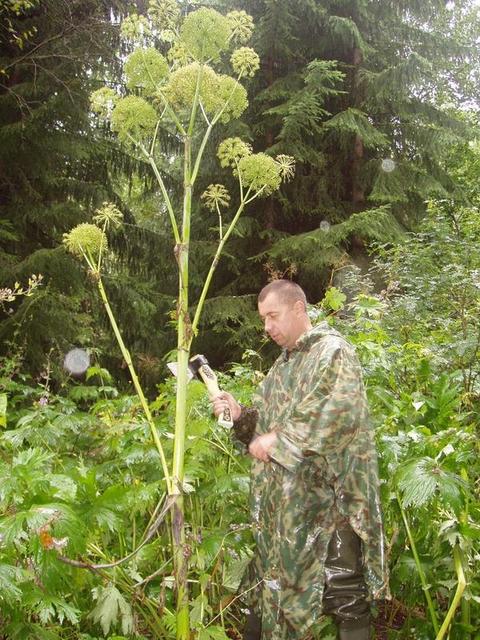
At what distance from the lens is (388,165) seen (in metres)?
12.1

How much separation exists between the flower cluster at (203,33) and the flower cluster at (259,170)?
43 cm

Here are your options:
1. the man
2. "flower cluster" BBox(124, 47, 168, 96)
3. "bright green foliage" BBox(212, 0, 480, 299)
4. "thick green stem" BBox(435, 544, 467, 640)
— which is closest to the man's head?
the man

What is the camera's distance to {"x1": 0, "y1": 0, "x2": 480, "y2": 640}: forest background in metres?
2.33

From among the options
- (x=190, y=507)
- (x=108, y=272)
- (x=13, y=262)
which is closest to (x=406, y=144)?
(x=108, y=272)

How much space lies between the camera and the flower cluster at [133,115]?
91.0 inches

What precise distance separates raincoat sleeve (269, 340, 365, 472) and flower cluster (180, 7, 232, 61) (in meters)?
1.34

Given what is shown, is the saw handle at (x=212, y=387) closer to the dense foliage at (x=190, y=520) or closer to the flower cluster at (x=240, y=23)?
the dense foliage at (x=190, y=520)

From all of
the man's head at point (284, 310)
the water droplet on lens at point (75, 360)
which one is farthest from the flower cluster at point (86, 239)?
the water droplet on lens at point (75, 360)

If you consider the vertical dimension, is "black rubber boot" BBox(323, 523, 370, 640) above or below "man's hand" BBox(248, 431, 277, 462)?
below

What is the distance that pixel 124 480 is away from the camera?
124 inches

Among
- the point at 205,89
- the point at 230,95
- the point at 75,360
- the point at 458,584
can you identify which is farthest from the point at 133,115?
the point at 75,360

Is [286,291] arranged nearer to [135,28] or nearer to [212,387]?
[212,387]

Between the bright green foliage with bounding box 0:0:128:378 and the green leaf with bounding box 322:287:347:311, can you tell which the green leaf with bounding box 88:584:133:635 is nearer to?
the green leaf with bounding box 322:287:347:311

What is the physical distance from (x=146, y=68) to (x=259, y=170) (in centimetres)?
61
